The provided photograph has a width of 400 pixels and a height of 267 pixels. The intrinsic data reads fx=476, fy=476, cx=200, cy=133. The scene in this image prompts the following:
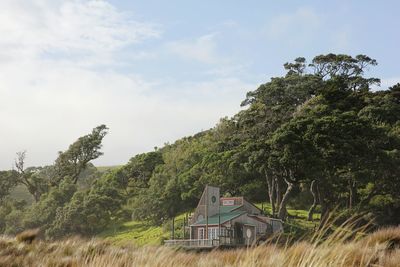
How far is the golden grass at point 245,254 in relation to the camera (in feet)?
15.9

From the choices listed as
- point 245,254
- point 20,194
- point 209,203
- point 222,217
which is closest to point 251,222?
point 222,217

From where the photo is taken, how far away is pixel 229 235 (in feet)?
147

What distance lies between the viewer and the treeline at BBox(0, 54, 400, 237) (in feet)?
140

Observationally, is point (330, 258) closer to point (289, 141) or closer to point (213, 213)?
point (289, 141)

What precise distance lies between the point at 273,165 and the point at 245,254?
36.3 m

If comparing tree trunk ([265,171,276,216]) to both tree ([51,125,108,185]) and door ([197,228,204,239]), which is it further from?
tree ([51,125,108,185])

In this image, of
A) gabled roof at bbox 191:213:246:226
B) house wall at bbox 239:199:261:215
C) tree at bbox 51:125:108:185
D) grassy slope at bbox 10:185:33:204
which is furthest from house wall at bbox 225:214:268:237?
grassy slope at bbox 10:185:33:204

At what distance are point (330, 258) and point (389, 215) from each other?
4573 cm

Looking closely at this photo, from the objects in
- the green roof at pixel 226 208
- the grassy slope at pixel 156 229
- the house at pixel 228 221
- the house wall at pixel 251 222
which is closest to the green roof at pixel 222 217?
the house at pixel 228 221

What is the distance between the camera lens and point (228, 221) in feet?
149

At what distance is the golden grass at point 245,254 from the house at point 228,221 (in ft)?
108

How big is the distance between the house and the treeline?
2.56 m

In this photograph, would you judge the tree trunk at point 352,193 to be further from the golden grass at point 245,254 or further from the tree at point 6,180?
the tree at point 6,180

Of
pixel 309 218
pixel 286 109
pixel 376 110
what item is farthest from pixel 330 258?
pixel 286 109
